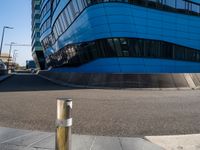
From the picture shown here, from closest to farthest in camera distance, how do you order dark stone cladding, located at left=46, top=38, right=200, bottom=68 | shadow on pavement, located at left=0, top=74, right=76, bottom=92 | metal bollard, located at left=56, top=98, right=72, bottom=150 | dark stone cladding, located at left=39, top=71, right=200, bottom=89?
metal bollard, located at left=56, top=98, right=72, bottom=150 → shadow on pavement, located at left=0, top=74, right=76, bottom=92 → dark stone cladding, located at left=39, top=71, right=200, bottom=89 → dark stone cladding, located at left=46, top=38, right=200, bottom=68

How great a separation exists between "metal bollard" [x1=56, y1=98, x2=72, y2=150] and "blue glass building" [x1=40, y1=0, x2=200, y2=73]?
3205 cm

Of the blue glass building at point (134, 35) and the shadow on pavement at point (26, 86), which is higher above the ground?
the blue glass building at point (134, 35)

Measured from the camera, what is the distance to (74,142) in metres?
7.04

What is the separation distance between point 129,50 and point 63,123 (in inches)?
1296

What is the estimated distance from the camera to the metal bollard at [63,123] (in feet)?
15.5

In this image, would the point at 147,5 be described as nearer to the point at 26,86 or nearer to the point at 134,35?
the point at 134,35

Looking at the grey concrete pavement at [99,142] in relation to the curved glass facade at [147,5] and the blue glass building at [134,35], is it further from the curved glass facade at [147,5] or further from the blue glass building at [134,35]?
the curved glass facade at [147,5]

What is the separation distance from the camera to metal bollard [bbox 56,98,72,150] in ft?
15.5

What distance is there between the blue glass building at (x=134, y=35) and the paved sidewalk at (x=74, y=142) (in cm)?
2940

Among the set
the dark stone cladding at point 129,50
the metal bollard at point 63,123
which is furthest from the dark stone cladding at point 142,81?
the metal bollard at point 63,123

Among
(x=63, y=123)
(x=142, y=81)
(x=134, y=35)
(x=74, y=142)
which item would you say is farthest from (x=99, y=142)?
(x=134, y=35)

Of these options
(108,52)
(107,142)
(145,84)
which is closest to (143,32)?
(108,52)

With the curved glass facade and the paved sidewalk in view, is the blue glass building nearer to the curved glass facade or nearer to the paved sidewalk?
the curved glass facade

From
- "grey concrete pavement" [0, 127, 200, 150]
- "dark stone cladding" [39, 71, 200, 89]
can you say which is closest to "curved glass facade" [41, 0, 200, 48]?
"dark stone cladding" [39, 71, 200, 89]
